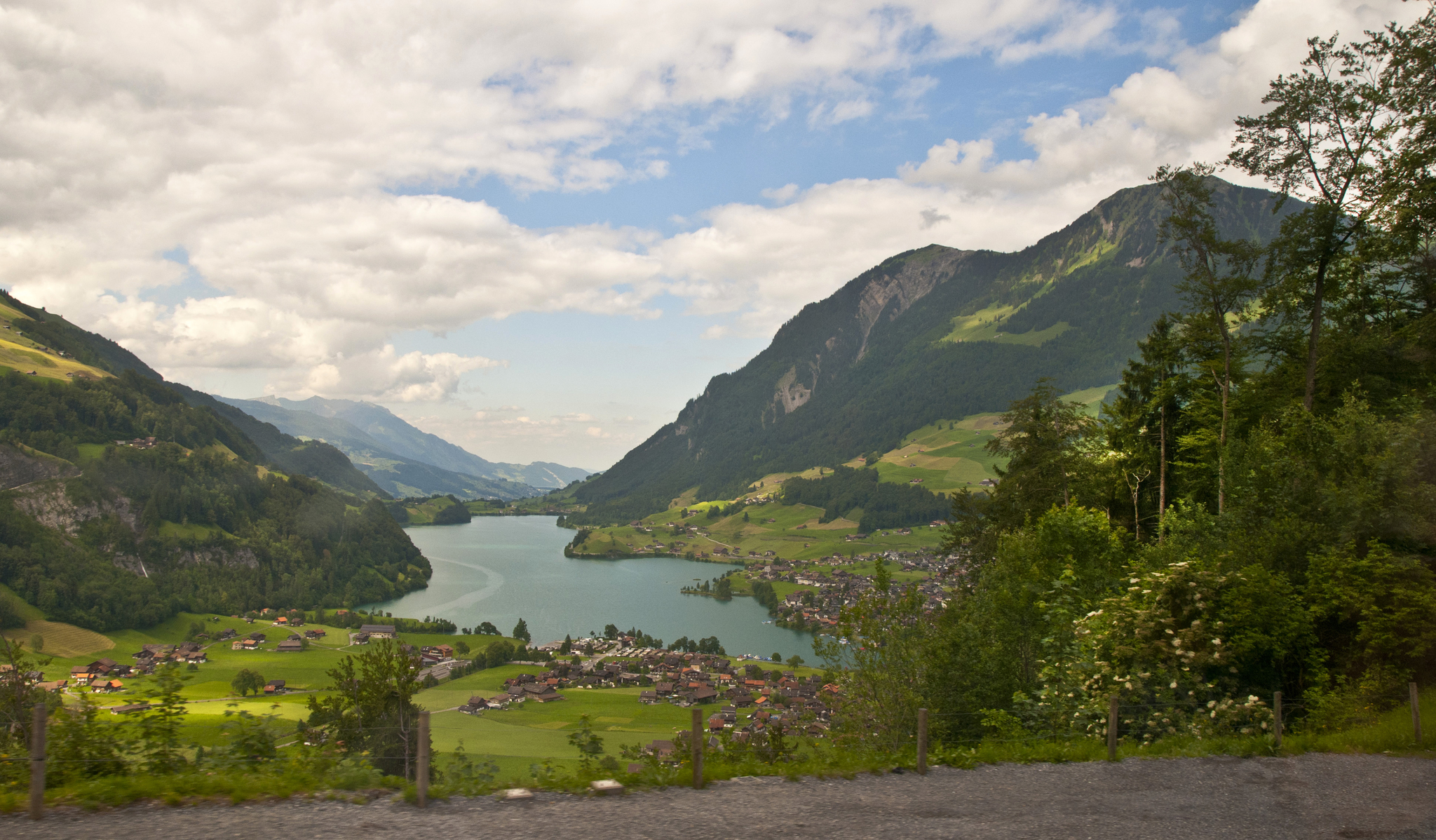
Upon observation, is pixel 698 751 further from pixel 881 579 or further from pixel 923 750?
pixel 881 579

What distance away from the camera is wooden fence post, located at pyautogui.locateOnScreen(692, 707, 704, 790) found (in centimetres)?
884

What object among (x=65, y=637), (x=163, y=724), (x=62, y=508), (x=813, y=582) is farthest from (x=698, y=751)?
(x=62, y=508)

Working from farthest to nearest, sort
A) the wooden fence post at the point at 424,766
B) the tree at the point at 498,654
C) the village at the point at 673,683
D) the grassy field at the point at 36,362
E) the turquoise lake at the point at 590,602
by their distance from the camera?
the grassy field at the point at 36,362 → the turquoise lake at the point at 590,602 → the tree at the point at 498,654 → the village at the point at 673,683 → the wooden fence post at the point at 424,766

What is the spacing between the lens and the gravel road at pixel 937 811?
7.40 meters

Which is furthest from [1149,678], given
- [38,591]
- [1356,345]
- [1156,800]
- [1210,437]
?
[38,591]

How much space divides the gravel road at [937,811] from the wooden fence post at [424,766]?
19 centimetres

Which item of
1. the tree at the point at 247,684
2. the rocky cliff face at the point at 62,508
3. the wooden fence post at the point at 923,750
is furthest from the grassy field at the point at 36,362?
the wooden fence post at the point at 923,750

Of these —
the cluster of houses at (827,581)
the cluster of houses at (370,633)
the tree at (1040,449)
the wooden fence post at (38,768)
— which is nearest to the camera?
the wooden fence post at (38,768)

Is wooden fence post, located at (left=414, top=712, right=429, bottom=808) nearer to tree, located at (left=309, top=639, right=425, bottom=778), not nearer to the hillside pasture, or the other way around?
tree, located at (left=309, top=639, right=425, bottom=778)

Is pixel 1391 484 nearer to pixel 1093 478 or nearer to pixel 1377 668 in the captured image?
pixel 1377 668

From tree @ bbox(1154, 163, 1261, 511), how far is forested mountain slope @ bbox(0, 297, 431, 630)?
12971 cm

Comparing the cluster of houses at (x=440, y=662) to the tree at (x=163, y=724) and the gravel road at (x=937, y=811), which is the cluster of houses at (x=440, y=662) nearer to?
the tree at (x=163, y=724)

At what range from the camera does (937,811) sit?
29.3ft

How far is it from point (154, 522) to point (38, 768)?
6115 inches
